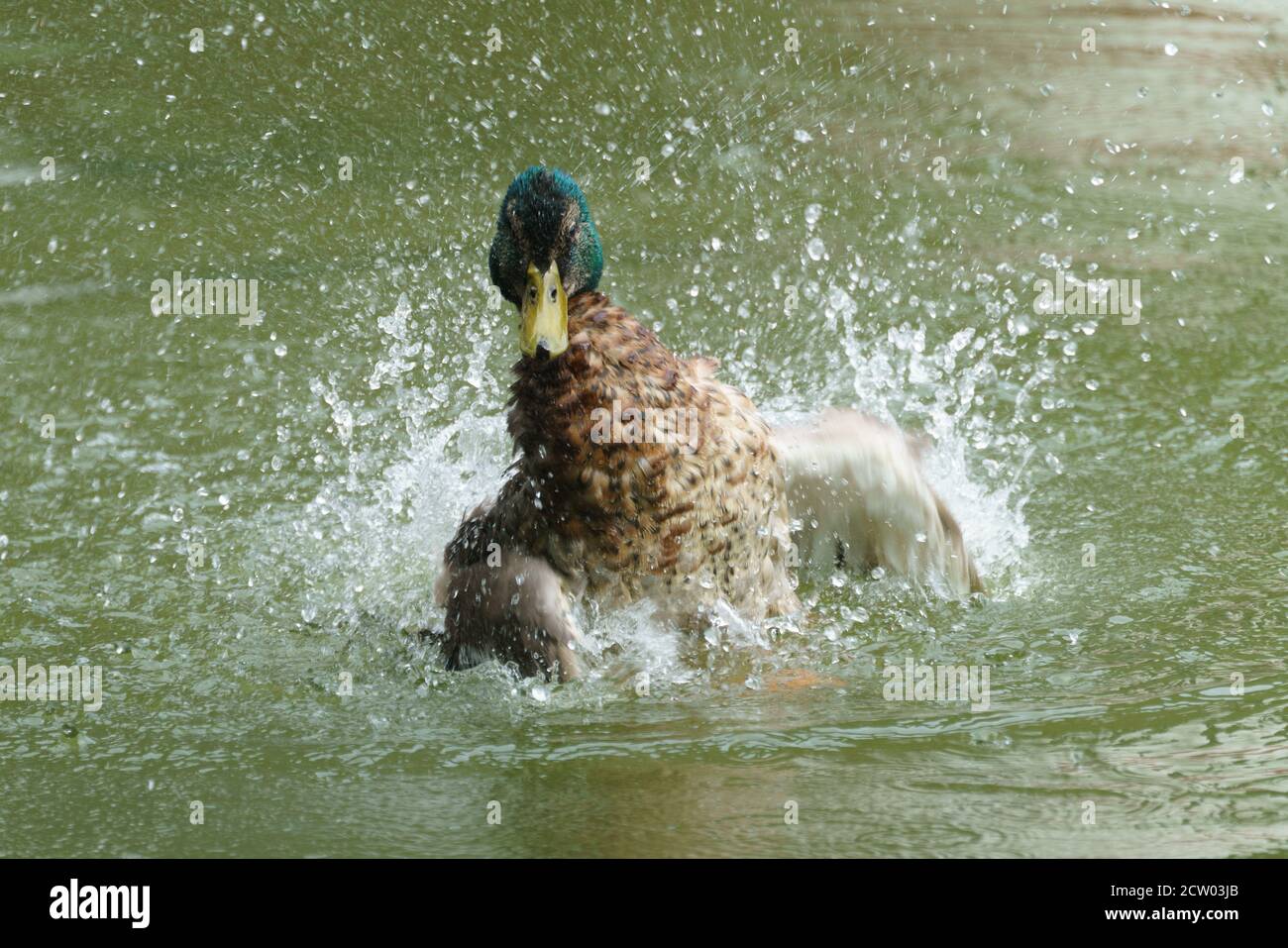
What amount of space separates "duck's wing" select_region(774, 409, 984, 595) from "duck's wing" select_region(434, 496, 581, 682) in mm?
776

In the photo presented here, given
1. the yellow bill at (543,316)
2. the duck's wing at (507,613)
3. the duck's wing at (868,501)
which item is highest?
the yellow bill at (543,316)

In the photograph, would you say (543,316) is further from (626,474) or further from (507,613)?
(507,613)

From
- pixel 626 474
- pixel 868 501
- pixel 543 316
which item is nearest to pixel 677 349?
pixel 868 501

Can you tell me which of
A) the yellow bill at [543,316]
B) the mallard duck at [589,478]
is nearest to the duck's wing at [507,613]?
the mallard duck at [589,478]

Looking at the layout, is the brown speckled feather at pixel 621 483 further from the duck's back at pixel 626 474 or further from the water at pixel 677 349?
the water at pixel 677 349

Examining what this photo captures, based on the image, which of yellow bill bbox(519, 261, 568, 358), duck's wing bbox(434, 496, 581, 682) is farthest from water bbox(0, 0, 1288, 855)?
yellow bill bbox(519, 261, 568, 358)

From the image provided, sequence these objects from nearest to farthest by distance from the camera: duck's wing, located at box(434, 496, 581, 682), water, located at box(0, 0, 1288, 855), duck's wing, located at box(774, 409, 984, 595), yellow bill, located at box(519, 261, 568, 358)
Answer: water, located at box(0, 0, 1288, 855) → yellow bill, located at box(519, 261, 568, 358) → duck's wing, located at box(434, 496, 581, 682) → duck's wing, located at box(774, 409, 984, 595)

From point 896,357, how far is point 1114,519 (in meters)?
1.31

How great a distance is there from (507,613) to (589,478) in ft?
1.16

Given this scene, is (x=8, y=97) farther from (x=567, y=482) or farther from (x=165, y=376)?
(x=567, y=482)

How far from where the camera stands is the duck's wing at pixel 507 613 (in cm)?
372

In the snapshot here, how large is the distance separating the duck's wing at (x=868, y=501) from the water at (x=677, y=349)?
10 cm

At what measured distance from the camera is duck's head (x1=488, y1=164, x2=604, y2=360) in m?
3.63

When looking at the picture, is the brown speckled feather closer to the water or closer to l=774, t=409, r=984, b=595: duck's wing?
the water
